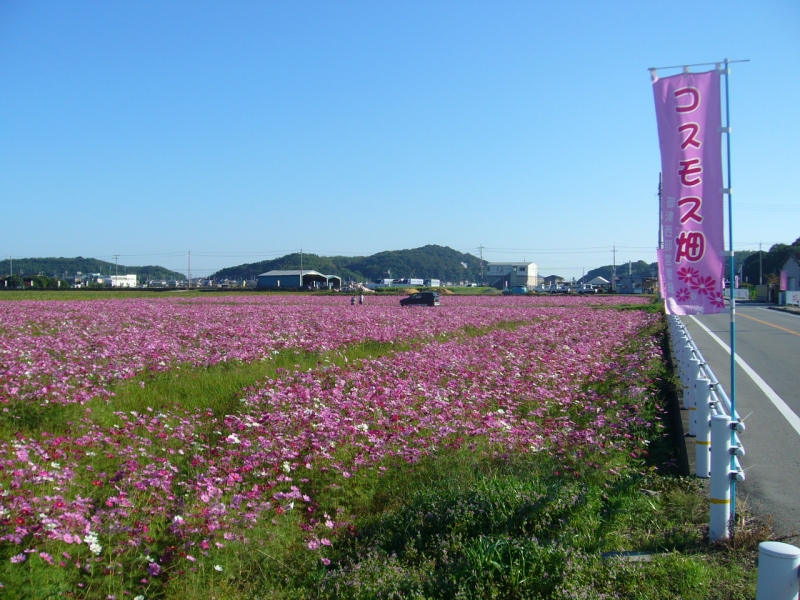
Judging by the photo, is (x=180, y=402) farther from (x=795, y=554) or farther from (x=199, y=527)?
(x=795, y=554)

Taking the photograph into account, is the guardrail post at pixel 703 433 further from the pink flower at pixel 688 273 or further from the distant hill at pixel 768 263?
the distant hill at pixel 768 263

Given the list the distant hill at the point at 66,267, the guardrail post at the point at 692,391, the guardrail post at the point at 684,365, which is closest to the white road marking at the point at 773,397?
the guardrail post at the point at 684,365

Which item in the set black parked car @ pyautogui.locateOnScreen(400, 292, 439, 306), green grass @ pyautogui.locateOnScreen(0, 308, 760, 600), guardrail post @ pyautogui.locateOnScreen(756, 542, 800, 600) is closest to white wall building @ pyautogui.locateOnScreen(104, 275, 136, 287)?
black parked car @ pyautogui.locateOnScreen(400, 292, 439, 306)

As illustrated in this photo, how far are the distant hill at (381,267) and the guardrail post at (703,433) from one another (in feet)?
509

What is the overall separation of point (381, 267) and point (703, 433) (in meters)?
175

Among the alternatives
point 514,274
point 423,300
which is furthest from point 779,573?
point 514,274

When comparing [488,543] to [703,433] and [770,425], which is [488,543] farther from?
[770,425]

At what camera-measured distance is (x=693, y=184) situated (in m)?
5.32

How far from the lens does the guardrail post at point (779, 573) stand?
3045 millimetres

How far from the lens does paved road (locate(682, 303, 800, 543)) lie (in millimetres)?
5418

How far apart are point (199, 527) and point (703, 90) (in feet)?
16.8

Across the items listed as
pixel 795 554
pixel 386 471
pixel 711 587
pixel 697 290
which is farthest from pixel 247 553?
pixel 697 290

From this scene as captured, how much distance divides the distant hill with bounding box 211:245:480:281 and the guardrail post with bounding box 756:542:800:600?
519 feet

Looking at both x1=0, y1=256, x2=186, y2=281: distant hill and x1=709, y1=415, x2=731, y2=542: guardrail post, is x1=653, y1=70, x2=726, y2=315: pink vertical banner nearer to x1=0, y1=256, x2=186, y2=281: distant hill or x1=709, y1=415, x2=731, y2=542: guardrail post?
x1=709, y1=415, x2=731, y2=542: guardrail post
